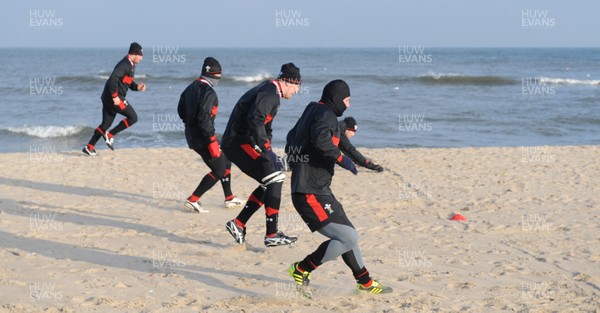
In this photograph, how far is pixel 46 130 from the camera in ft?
59.7

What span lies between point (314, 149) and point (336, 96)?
420 mm

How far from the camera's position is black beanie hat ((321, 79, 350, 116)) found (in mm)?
5172

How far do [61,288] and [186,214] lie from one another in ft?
9.39

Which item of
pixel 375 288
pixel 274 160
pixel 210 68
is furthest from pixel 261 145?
pixel 375 288

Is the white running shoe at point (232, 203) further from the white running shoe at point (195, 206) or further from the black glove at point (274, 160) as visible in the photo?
the black glove at point (274, 160)

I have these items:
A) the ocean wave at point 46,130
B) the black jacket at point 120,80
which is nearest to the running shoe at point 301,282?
the black jacket at point 120,80

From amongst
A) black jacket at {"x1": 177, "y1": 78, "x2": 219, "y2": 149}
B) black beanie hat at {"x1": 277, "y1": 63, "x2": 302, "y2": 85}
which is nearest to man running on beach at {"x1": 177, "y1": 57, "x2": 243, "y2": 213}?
black jacket at {"x1": 177, "y1": 78, "x2": 219, "y2": 149}

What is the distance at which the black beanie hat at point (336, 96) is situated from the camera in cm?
517

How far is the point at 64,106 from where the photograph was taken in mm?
24312

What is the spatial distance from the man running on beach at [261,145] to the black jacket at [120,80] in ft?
15.8

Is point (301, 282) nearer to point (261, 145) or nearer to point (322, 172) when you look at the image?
point (322, 172)

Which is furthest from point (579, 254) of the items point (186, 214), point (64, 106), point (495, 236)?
point (64, 106)

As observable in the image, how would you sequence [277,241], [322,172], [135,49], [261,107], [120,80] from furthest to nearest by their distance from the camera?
[120,80] → [135,49] → [277,241] → [261,107] → [322,172]

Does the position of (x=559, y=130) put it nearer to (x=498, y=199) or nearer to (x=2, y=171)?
(x=498, y=199)
